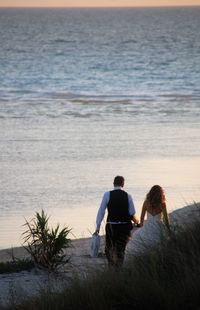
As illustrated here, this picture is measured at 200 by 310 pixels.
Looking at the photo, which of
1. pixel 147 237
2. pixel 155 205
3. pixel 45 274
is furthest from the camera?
pixel 45 274

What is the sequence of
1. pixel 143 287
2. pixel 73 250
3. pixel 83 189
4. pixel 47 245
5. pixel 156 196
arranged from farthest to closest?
pixel 83 189, pixel 73 250, pixel 47 245, pixel 156 196, pixel 143 287

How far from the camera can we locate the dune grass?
9.77m

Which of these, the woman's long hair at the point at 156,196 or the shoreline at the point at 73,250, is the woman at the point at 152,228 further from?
the shoreline at the point at 73,250

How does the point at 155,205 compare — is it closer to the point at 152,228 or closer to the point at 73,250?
the point at 152,228

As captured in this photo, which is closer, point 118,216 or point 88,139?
point 118,216

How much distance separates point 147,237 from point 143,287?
186 cm

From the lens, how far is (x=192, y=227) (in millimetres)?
11023

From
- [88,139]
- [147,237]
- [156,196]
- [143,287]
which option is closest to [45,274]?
[156,196]

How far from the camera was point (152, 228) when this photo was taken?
12164 mm

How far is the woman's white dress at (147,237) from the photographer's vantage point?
11.1m

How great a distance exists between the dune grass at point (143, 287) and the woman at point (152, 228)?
0.41 m

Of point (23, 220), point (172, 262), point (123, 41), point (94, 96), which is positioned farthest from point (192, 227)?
point (123, 41)

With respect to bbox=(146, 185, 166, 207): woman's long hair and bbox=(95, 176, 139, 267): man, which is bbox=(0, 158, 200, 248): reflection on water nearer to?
bbox=(95, 176, 139, 267): man

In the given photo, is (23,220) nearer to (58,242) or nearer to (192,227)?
(58,242)
